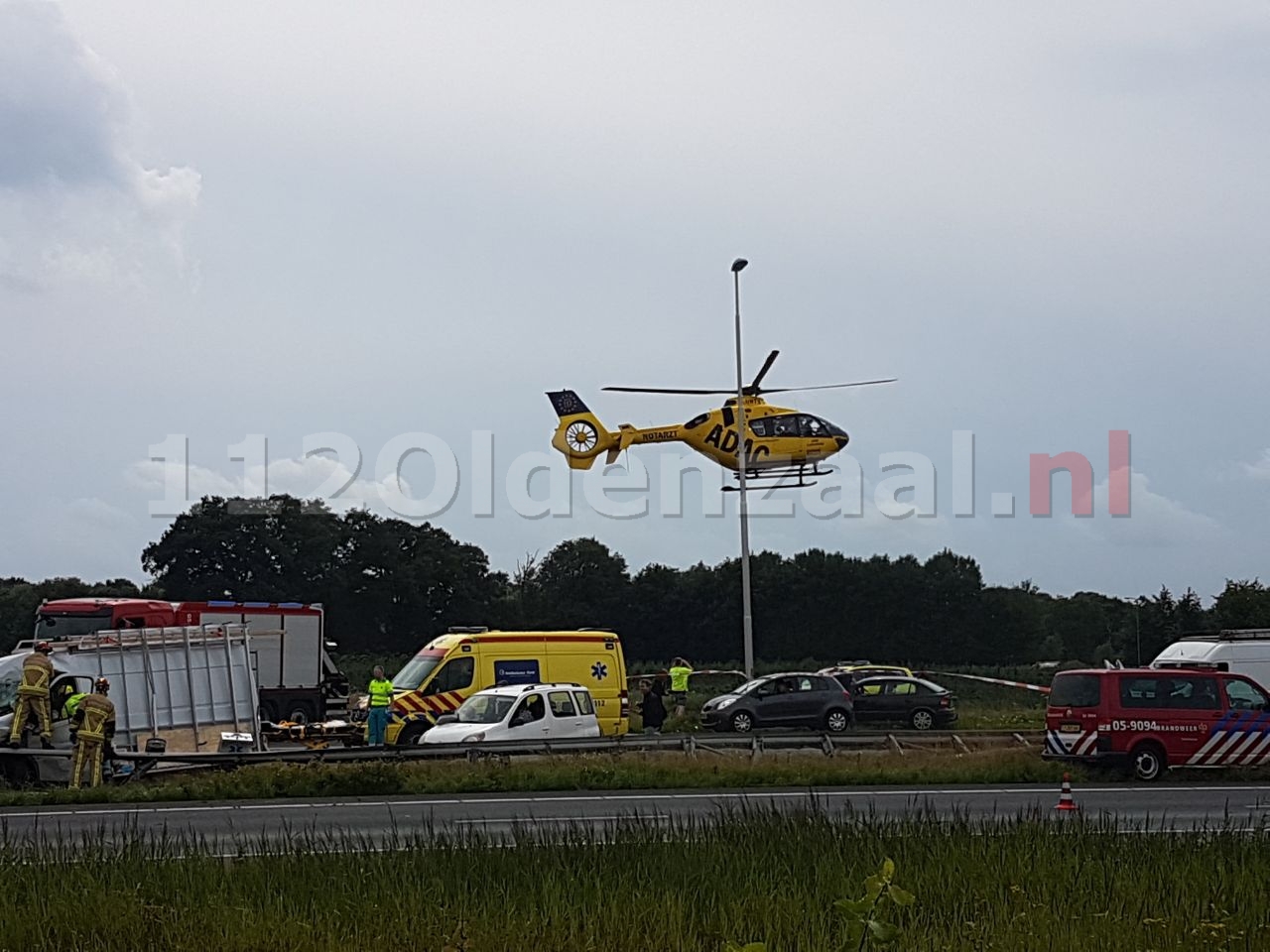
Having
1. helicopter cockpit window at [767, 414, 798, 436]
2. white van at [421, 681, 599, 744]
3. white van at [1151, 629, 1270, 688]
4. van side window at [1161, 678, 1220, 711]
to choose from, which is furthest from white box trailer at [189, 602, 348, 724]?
van side window at [1161, 678, 1220, 711]

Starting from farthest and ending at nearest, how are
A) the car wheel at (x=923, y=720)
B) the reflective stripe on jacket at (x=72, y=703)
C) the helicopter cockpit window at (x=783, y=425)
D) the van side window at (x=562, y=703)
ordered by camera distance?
the helicopter cockpit window at (x=783, y=425) < the car wheel at (x=923, y=720) < the van side window at (x=562, y=703) < the reflective stripe on jacket at (x=72, y=703)

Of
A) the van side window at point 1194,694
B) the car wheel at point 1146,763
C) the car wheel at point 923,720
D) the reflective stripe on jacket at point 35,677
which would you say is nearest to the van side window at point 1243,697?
the van side window at point 1194,694

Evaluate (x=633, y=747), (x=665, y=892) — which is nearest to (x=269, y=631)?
(x=633, y=747)

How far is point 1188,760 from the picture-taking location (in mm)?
24219

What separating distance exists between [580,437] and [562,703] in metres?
23.7

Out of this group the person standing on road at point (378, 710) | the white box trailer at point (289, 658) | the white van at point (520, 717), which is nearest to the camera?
the white van at point (520, 717)

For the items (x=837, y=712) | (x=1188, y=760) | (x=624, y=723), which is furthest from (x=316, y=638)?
(x=1188, y=760)

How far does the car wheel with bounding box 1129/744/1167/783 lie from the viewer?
24.1 metres

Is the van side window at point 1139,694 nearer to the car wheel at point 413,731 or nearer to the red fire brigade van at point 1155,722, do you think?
the red fire brigade van at point 1155,722

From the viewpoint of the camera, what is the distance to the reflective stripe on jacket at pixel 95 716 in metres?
21.6

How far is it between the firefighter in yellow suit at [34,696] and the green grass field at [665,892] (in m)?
12.4

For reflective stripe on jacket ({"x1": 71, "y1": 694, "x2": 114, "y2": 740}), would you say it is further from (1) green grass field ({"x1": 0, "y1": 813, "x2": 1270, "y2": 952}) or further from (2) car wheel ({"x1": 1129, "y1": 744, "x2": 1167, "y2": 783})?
(2) car wheel ({"x1": 1129, "y1": 744, "x2": 1167, "y2": 783})

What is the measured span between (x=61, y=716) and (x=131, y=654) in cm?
253

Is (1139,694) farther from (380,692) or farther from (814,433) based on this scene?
(814,433)
